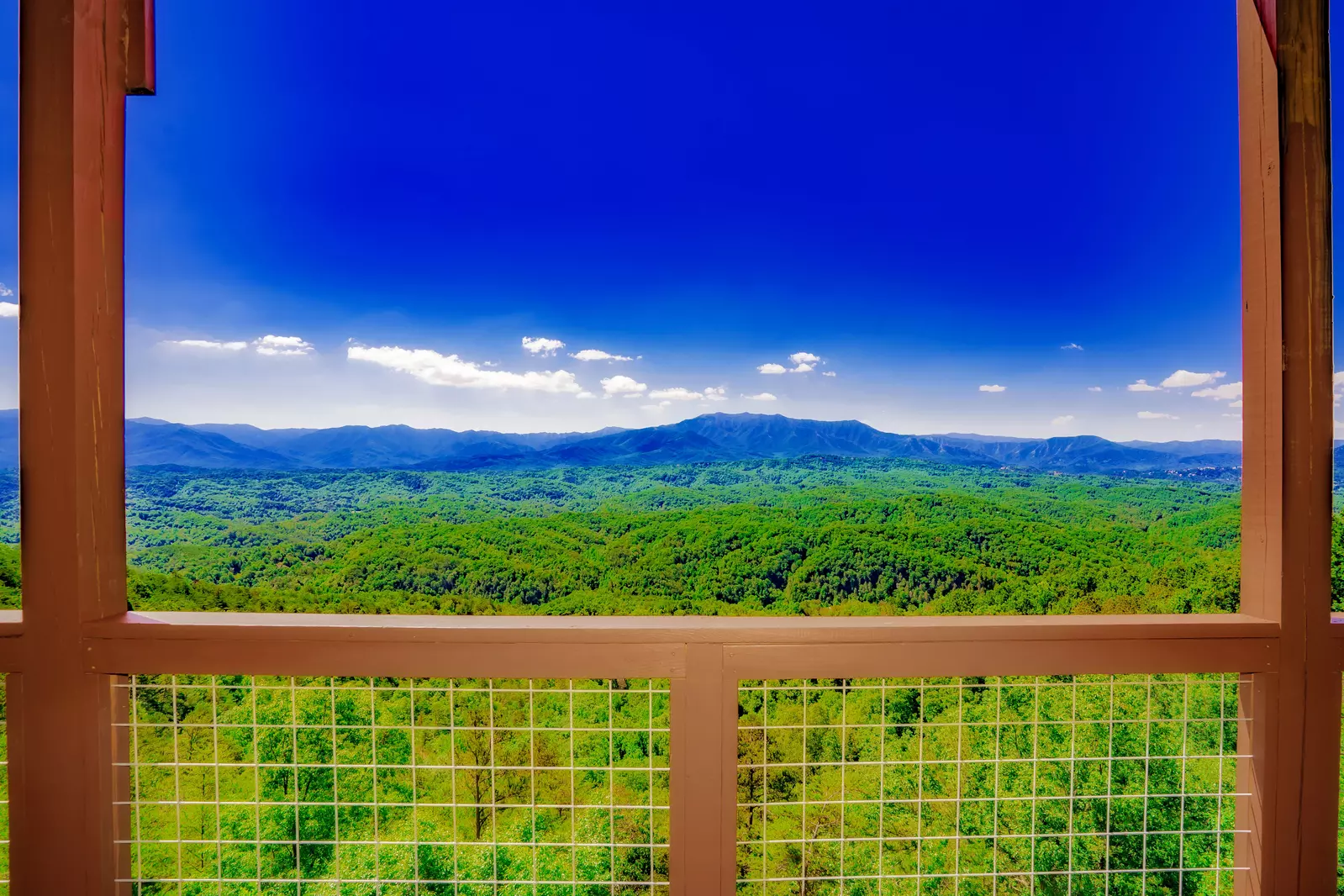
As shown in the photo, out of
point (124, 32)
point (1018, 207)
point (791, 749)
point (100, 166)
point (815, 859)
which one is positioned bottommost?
point (815, 859)

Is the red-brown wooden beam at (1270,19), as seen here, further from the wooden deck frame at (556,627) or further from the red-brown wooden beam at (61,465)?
the red-brown wooden beam at (61,465)

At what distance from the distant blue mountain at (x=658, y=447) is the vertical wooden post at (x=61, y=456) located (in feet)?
22.0

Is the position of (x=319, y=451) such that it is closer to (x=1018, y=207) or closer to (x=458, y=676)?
(x=458, y=676)

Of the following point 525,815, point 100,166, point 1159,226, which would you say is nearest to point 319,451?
point 525,815

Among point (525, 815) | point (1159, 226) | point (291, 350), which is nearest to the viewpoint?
point (525, 815)

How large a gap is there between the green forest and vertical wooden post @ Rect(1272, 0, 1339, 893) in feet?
16.6

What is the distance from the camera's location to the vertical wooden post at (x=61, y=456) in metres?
0.99

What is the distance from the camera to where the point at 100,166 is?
1035mm

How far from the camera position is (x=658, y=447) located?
7.89m

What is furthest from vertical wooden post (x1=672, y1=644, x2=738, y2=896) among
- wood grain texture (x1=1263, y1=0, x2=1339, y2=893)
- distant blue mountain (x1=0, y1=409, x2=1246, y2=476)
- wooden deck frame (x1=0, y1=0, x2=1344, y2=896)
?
distant blue mountain (x1=0, y1=409, x2=1246, y2=476)

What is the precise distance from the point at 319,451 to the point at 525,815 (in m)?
5.12

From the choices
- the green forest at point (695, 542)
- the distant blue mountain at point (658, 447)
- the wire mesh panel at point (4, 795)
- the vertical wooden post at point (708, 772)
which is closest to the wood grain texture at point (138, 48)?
the wire mesh panel at point (4, 795)

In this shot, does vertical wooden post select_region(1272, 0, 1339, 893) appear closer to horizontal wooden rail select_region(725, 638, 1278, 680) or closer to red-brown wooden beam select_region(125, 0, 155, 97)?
horizontal wooden rail select_region(725, 638, 1278, 680)

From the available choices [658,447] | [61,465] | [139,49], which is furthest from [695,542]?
[139,49]
